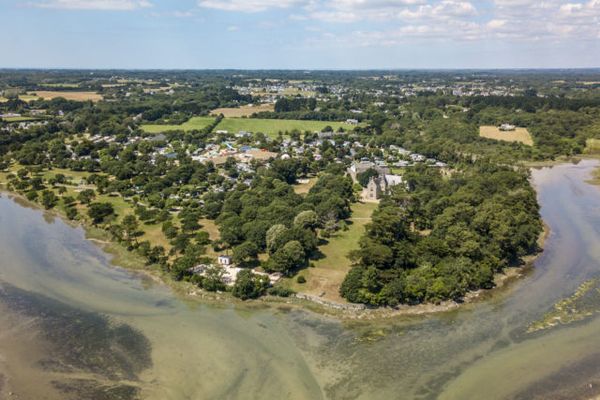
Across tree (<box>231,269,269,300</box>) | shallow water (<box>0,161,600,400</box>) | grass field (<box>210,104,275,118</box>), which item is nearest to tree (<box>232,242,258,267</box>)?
tree (<box>231,269,269,300</box>)

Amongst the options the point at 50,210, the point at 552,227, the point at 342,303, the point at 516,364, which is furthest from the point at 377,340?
the point at 50,210

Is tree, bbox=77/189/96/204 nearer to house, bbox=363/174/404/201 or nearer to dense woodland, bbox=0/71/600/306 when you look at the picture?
dense woodland, bbox=0/71/600/306

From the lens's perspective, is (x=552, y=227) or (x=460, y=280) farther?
(x=552, y=227)

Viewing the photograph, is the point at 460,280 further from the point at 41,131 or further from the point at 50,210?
the point at 41,131

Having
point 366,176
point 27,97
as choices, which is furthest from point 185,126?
point 27,97

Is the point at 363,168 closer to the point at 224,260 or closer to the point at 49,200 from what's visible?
the point at 224,260

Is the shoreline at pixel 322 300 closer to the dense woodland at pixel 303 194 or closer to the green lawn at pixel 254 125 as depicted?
the dense woodland at pixel 303 194

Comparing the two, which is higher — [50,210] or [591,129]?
[591,129]
